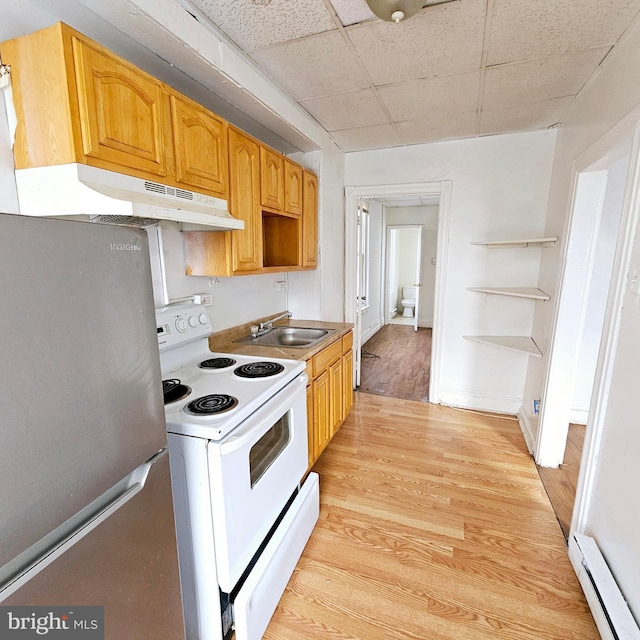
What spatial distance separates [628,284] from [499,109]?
5.51 feet

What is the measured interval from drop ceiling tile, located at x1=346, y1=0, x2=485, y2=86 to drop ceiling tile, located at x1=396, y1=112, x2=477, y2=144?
661 mm

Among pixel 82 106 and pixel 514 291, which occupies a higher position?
pixel 82 106

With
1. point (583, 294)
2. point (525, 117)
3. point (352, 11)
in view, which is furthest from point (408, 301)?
point (352, 11)

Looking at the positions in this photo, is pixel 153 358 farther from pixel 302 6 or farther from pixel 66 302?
pixel 302 6

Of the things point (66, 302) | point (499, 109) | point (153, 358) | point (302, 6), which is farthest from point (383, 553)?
point (499, 109)

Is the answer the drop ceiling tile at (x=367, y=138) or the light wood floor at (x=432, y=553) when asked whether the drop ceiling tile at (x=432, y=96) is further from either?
Result: the light wood floor at (x=432, y=553)

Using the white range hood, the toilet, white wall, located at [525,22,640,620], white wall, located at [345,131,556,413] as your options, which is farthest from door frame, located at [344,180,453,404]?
the toilet

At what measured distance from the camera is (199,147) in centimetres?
158

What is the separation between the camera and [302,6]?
144 cm

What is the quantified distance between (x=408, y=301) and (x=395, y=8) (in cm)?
704

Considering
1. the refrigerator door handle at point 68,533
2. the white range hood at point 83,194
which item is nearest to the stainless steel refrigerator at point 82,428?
the refrigerator door handle at point 68,533

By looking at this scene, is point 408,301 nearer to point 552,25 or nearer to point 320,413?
point 320,413

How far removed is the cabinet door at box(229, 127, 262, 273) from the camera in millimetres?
1831

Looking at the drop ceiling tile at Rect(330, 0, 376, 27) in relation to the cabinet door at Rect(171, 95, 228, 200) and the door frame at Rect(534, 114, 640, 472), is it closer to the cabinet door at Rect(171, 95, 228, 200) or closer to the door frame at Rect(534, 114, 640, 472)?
the cabinet door at Rect(171, 95, 228, 200)
